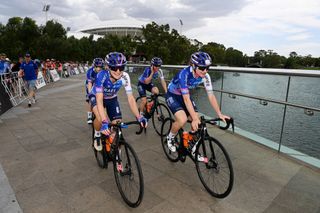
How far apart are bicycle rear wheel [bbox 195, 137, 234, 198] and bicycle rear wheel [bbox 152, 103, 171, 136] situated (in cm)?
257

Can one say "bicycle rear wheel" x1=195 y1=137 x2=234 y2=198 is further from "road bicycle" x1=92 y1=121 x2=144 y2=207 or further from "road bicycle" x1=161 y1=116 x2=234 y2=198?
"road bicycle" x1=92 y1=121 x2=144 y2=207

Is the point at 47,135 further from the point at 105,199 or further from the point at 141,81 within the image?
the point at 105,199

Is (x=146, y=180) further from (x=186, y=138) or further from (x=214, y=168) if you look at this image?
(x=214, y=168)

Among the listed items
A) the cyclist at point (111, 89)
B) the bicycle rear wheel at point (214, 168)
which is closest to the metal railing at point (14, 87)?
the cyclist at point (111, 89)

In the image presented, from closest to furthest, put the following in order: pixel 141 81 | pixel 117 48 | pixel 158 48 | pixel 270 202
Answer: pixel 270 202 < pixel 141 81 < pixel 158 48 < pixel 117 48

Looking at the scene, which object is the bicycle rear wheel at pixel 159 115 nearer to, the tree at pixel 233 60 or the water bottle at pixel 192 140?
the water bottle at pixel 192 140

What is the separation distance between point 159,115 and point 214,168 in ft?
9.98

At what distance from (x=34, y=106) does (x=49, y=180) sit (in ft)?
23.2

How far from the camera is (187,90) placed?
12.3 ft

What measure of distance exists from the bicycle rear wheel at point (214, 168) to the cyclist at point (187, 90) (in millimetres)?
249

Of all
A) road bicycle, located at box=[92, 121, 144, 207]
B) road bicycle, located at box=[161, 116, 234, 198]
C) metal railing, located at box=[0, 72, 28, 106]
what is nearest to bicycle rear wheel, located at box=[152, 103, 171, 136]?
road bicycle, located at box=[161, 116, 234, 198]

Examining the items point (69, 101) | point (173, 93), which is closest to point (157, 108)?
point (173, 93)

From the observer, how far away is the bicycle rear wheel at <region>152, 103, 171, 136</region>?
617 cm

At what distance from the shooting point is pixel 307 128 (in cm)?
469
